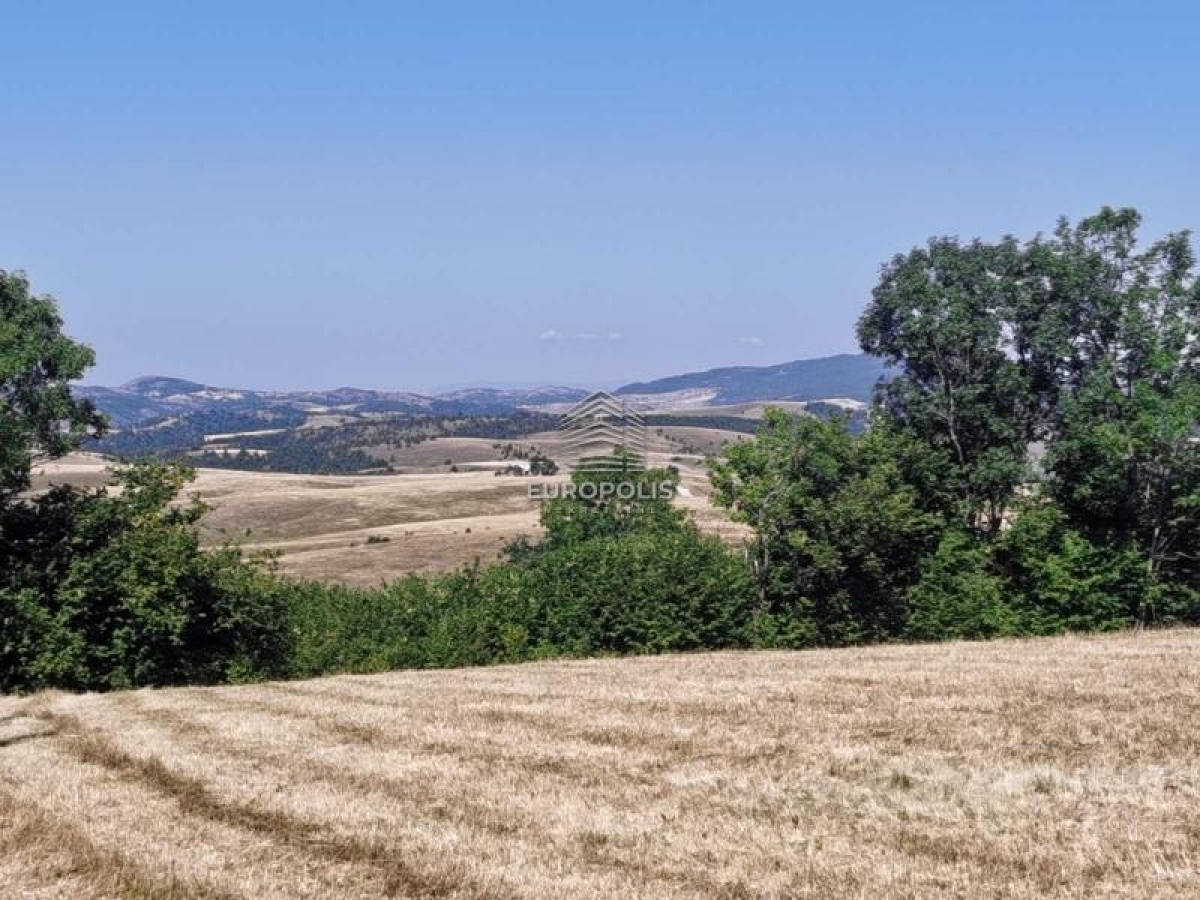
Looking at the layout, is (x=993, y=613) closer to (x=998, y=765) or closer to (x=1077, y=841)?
(x=998, y=765)

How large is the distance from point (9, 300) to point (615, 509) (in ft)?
175

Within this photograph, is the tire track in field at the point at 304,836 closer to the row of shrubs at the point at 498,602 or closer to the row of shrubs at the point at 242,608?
the row of shrubs at the point at 242,608

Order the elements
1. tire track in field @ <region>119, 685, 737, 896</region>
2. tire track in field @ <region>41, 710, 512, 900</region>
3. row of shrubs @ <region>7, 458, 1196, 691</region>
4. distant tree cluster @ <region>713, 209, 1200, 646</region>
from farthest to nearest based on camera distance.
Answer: distant tree cluster @ <region>713, 209, 1200, 646</region>
row of shrubs @ <region>7, 458, 1196, 691</region>
tire track in field @ <region>119, 685, 737, 896</region>
tire track in field @ <region>41, 710, 512, 900</region>

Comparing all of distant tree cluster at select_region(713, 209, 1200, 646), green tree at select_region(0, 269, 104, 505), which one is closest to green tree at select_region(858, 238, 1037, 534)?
distant tree cluster at select_region(713, 209, 1200, 646)

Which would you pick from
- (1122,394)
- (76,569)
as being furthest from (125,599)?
(1122,394)

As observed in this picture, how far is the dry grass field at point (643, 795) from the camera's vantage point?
32.9 feet

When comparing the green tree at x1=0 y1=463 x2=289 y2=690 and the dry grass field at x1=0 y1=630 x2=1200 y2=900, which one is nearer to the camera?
the dry grass field at x1=0 y1=630 x2=1200 y2=900

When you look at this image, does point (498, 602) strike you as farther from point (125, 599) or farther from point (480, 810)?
point (480, 810)

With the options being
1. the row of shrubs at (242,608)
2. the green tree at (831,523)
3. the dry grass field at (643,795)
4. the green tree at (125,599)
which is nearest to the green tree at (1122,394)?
the green tree at (831,523)

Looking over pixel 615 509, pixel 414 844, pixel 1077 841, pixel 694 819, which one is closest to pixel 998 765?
pixel 1077 841

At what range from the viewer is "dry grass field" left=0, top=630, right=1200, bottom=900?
10039 millimetres

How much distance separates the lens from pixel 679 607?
182 ft

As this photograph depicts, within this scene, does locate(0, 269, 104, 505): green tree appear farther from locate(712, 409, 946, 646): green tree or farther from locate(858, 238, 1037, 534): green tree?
locate(858, 238, 1037, 534): green tree

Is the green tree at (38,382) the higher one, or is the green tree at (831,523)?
the green tree at (38,382)
